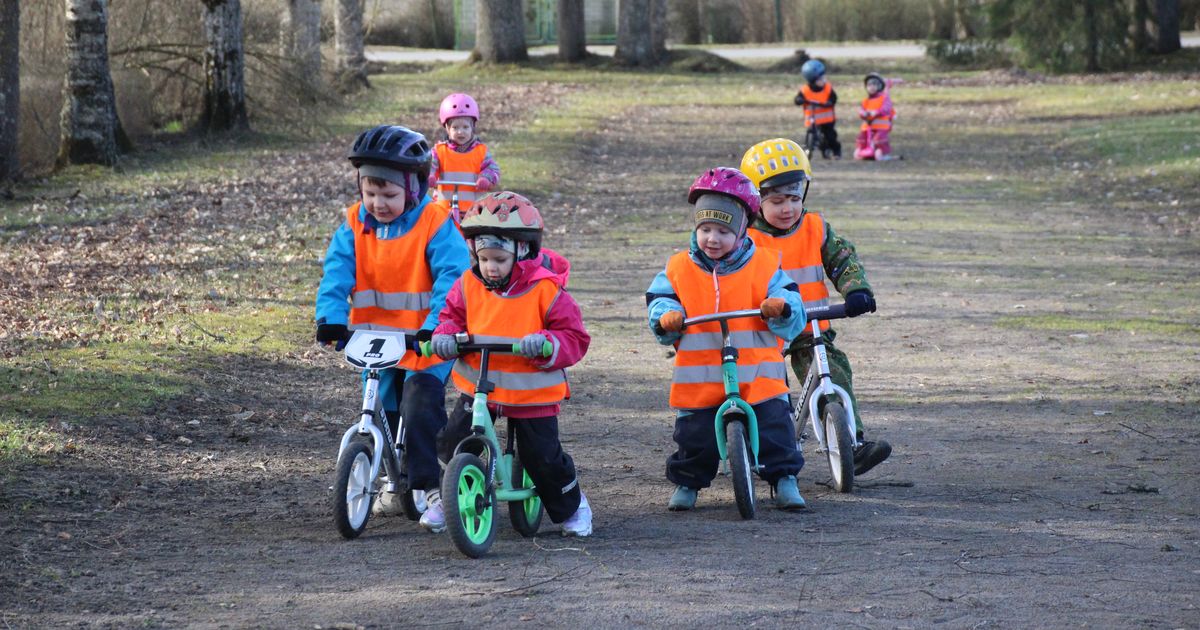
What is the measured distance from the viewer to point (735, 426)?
6.81 meters

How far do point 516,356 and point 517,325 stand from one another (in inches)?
5.0

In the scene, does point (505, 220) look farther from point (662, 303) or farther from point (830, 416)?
point (830, 416)

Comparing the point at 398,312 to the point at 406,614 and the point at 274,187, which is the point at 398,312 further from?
the point at 274,187

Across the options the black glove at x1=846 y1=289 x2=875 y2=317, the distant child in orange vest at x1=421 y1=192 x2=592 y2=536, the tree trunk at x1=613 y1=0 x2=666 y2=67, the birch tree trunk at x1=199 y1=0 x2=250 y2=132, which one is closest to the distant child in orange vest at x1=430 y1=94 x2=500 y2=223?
the black glove at x1=846 y1=289 x2=875 y2=317

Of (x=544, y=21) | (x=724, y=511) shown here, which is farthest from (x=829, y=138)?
(x=544, y=21)

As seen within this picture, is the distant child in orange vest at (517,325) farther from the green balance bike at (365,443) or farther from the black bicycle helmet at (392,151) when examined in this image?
the black bicycle helmet at (392,151)

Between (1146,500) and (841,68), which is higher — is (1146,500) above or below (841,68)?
below

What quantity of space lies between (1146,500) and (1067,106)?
27656 mm

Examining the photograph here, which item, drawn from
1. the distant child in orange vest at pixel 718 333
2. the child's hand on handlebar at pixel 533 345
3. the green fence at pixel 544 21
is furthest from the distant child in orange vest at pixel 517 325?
the green fence at pixel 544 21

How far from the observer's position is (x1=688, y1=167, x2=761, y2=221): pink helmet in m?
6.90

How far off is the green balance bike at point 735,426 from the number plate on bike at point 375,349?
1256 millimetres

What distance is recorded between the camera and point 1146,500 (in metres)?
7.31

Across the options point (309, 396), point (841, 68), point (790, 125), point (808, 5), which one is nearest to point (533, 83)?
point (841, 68)

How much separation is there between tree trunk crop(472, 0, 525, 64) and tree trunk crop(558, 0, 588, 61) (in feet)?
4.57
